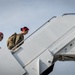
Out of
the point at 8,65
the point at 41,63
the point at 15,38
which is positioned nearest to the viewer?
the point at 8,65

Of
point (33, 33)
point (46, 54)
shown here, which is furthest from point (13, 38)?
point (46, 54)

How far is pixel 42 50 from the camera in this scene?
22.8ft

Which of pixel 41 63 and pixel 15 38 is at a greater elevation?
pixel 15 38

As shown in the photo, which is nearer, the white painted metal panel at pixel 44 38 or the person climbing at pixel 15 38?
the white painted metal panel at pixel 44 38

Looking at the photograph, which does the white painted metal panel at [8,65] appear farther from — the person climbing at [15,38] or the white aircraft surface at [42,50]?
the person climbing at [15,38]

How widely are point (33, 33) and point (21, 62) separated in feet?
3.43

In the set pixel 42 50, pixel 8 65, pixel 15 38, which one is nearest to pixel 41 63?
pixel 42 50

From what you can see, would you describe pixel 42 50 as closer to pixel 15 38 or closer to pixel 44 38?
pixel 44 38

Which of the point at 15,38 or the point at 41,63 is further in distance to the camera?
the point at 15,38

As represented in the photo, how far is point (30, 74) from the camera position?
22.3 feet

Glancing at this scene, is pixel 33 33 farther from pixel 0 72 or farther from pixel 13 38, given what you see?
pixel 0 72

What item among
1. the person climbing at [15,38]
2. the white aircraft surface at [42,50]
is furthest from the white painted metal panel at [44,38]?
the person climbing at [15,38]

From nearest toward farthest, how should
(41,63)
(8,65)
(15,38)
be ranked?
(8,65), (41,63), (15,38)

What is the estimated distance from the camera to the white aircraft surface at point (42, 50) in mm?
6694
